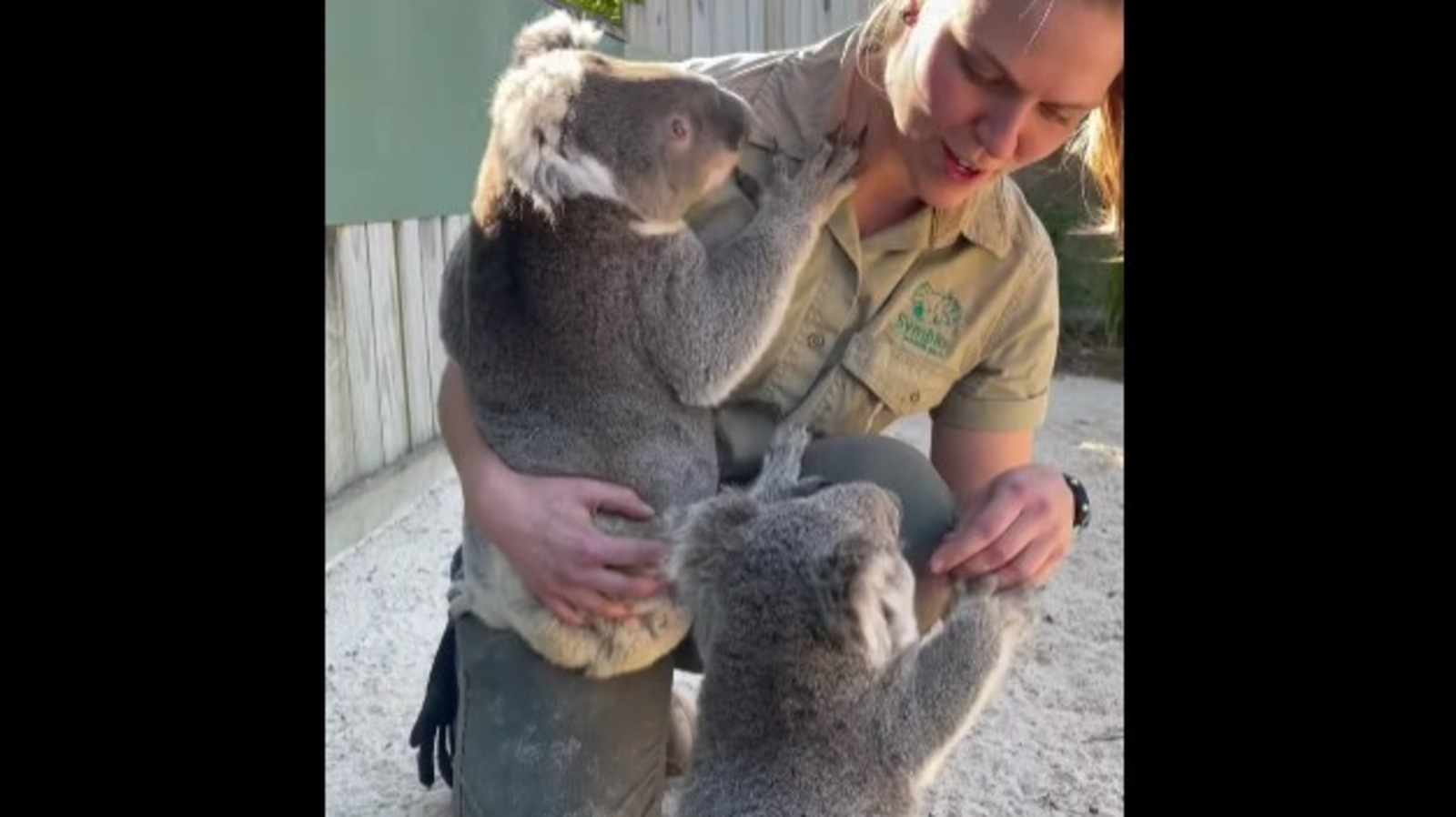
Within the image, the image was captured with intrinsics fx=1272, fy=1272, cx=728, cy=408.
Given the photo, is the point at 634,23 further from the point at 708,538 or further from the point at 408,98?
the point at 708,538

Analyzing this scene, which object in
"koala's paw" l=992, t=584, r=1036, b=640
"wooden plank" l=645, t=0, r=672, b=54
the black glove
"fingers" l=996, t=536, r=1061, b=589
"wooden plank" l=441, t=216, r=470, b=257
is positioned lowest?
the black glove

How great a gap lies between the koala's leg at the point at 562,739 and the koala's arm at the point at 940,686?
301mm

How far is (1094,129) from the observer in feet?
3.60

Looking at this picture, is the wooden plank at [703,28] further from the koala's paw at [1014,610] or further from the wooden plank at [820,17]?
the koala's paw at [1014,610]

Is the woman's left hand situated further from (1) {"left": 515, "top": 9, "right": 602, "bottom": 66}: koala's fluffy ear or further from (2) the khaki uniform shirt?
(1) {"left": 515, "top": 9, "right": 602, "bottom": 66}: koala's fluffy ear

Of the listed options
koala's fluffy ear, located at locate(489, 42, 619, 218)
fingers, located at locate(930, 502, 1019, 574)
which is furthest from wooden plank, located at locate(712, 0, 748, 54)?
fingers, located at locate(930, 502, 1019, 574)

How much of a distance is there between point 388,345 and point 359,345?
2.2 inches

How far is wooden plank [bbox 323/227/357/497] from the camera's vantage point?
3.46 feet

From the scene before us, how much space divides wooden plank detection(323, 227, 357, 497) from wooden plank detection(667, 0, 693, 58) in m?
0.39

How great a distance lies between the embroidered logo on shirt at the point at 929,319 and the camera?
1235mm
